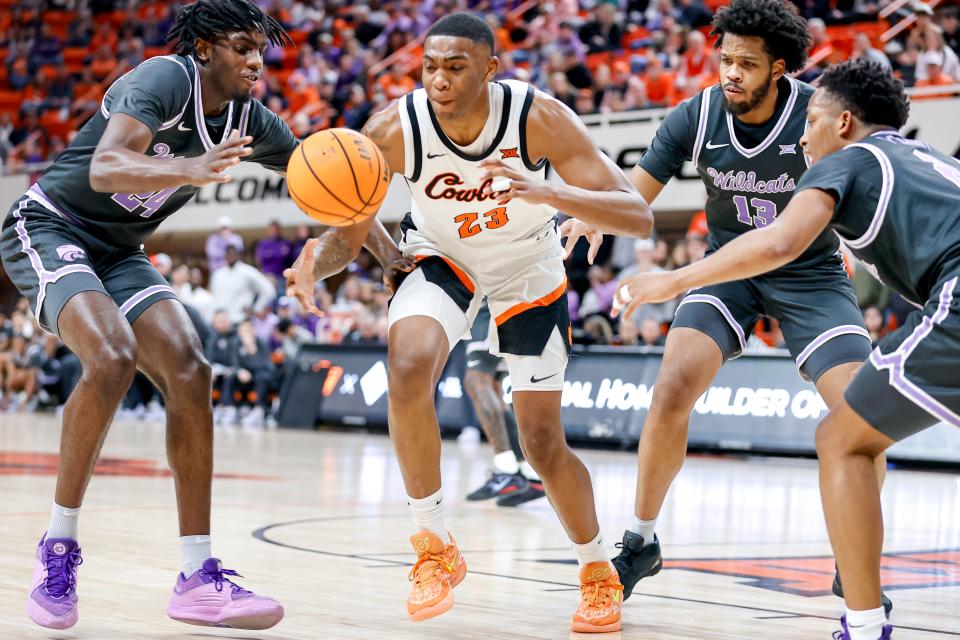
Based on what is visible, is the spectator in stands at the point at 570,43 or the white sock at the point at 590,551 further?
the spectator in stands at the point at 570,43

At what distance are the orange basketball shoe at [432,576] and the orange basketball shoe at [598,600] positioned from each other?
1.53 feet

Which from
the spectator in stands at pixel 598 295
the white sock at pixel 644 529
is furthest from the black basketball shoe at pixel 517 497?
the spectator in stands at pixel 598 295

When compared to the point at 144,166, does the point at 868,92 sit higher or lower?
higher

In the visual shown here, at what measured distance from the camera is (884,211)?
3879 mm

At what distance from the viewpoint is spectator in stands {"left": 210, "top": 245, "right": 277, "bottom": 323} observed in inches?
763

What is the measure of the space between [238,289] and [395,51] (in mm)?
6205

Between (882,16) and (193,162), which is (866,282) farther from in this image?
(193,162)

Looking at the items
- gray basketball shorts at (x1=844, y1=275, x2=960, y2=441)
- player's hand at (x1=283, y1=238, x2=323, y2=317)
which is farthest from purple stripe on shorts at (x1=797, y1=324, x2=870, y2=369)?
player's hand at (x1=283, y1=238, x2=323, y2=317)

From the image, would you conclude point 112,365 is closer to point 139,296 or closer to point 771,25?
point 139,296

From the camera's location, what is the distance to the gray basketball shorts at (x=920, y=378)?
3.74 m

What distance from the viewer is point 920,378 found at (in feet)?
12.4

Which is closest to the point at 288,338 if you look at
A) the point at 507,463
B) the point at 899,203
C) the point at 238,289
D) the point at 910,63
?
the point at 238,289

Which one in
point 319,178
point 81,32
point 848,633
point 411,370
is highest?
point 81,32

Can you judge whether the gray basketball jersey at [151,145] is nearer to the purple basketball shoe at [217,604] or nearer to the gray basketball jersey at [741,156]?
the purple basketball shoe at [217,604]
